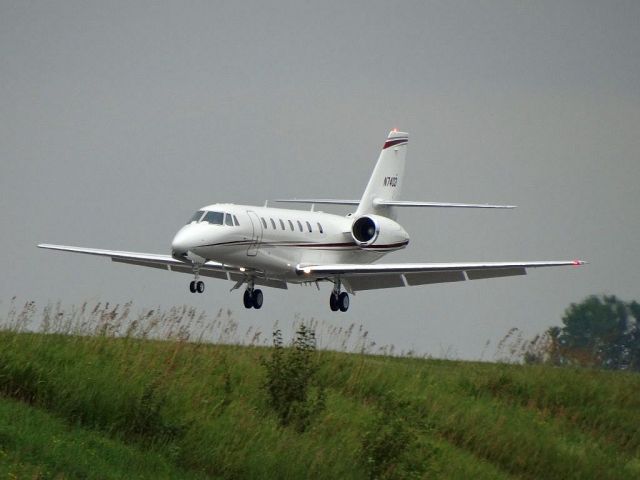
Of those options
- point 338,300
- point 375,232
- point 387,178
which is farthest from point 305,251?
point 387,178

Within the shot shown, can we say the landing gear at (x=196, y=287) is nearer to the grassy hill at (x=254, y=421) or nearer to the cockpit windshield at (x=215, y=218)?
the cockpit windshield at (x=215, y=218)

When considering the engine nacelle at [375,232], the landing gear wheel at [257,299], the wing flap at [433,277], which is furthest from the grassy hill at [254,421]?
→ the engine nacelle at [375,232]

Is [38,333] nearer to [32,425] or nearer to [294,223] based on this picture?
[32,425]

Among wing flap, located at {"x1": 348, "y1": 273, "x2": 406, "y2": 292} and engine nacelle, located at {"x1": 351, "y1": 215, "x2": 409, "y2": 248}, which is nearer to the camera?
wing flap, located at {"x1": 348, "y1": 273, "x2": 406, "y2": 292}

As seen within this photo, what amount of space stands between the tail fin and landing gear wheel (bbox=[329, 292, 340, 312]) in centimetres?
495

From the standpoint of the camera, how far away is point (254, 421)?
20.2 metres

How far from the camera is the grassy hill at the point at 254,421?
1773cm

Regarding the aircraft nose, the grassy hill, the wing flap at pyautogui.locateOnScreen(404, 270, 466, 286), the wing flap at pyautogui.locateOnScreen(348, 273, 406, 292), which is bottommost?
the grassy hill

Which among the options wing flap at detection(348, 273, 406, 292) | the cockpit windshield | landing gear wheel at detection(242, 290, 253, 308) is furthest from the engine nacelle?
the cockpit windshield

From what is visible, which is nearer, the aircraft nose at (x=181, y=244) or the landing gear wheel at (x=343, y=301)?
the aircraft nose at (x=181, y=244)

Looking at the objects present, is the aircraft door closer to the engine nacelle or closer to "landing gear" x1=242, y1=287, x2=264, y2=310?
"landing gear" x1=242, y1=287, x2=264, y2=310

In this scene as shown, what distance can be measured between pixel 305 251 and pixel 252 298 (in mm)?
2263

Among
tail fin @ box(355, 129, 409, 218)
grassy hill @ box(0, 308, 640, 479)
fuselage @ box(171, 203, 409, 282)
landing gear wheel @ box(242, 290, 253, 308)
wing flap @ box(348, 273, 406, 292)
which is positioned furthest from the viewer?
tail fin @ box(355, 129, 409, 218)

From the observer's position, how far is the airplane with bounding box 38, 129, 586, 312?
3469cm
